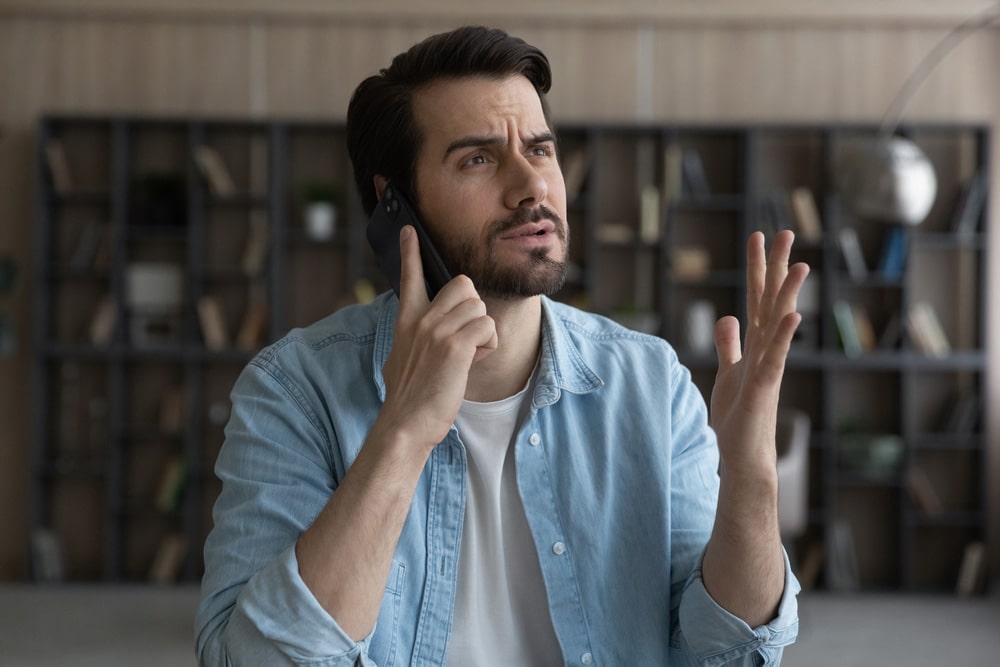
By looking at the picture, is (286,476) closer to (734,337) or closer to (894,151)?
(734,337)

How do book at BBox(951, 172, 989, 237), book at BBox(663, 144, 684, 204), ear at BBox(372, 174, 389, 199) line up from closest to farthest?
ear at BBox(372, 174, 389, 199) → book at BBox(951, 172, 989, 237) → book at BBox(663, 144, 684, 204)

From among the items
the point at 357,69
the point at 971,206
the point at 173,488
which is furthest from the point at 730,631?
the point at 357,69

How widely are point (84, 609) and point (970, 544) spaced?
4674 mm

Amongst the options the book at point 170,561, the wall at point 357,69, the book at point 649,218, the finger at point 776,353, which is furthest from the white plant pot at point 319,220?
the finger at point 776,353

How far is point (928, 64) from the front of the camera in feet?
19.9

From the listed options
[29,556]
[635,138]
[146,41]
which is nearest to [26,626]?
[29,556]

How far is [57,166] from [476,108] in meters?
4.90

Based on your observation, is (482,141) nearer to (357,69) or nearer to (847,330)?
(847,330)

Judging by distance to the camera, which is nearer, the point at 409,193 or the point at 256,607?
the point at 256,607

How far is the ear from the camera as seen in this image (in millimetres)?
1886

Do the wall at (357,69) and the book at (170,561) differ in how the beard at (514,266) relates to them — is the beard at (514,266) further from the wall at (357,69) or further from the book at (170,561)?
the book at (170,561)

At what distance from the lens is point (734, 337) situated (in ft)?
4.80

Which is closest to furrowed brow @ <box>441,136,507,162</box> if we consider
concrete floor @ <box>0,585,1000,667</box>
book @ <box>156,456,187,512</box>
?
concrete floor @ <box>0,585,1000,667</box>

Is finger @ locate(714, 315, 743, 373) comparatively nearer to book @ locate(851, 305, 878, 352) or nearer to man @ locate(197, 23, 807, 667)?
man @ locate(197, 23, 807, 667)
